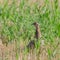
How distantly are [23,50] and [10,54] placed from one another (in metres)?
0.17

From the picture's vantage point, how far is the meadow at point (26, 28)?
4477mm

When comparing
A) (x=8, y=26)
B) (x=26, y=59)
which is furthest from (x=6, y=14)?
(x=26, y=59)

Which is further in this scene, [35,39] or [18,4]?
[18,4]

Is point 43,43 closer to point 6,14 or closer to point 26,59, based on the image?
point 26,59

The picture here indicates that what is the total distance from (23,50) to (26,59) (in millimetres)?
212

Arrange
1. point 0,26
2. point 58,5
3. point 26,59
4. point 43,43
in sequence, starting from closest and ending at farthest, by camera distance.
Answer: point 26,59 < point 43,43 < point 0,26 < point 58,5

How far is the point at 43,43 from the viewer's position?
15.4 feet

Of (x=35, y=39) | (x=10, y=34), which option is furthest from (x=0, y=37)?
(x=35, y=39)

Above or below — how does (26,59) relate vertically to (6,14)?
below

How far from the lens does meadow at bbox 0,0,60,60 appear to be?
14.7ft

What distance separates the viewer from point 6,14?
5.22 meters

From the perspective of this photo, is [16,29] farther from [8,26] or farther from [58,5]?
[58,5]

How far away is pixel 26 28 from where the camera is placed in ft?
16.4

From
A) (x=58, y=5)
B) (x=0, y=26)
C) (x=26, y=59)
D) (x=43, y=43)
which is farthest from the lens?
(x=58, y=5)
